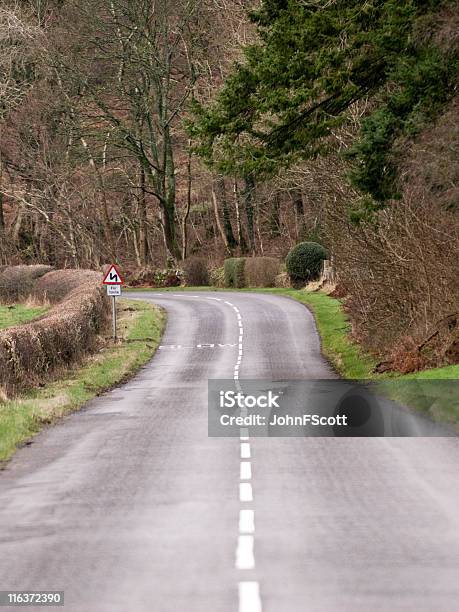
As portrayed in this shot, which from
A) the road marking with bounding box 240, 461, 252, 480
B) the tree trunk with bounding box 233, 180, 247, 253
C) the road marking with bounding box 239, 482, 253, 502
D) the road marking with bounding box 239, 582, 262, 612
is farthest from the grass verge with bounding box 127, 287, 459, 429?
the tree trunk with bounding box 233, 180, 247, 253

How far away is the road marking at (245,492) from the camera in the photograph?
41.3ft

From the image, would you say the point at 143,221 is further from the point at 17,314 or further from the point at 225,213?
the point at 17,314

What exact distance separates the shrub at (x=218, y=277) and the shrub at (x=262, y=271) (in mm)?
4002

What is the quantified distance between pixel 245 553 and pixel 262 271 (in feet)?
193

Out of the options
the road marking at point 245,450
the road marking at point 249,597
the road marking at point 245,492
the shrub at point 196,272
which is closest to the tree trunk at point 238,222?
the shrub at point 196,272

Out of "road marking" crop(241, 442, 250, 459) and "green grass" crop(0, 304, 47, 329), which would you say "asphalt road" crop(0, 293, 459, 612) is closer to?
"road marking" crop(241, 442, 250, 459)

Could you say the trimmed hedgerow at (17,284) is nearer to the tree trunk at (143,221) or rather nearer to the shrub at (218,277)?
the shrub at (218,277)

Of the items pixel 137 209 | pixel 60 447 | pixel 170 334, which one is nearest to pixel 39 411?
pixel 60 447

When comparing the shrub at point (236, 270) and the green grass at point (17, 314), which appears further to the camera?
the shrub at point (236, 270)

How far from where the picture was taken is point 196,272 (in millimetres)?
73188

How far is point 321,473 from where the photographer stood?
1444 centimetres

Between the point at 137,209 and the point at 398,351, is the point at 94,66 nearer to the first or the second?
the point at 137,209

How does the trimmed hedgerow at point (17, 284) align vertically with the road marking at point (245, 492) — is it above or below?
above

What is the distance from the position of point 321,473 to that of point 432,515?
3.18 meters
